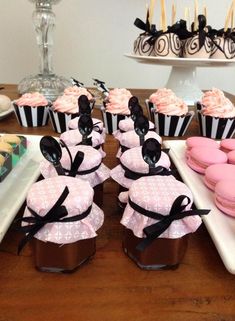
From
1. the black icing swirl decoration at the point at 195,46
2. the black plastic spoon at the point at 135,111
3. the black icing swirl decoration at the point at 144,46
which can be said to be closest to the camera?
the black plastic spoon at the point at 135,111

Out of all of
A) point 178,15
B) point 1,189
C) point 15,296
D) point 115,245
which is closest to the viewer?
point 15,296

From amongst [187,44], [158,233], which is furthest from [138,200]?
[187,44]

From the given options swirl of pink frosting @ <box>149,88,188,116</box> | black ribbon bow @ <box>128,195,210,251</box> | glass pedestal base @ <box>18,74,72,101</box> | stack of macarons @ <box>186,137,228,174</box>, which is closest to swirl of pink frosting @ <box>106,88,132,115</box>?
swirl of pink frosting @ <box>149,88,188,116</box>

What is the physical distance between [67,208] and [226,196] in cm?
30

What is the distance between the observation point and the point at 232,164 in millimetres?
743

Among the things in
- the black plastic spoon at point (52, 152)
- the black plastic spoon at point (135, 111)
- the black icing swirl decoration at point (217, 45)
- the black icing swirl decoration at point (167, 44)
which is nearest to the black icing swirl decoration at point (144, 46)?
the black icing swirl decoration at point (167, 44)

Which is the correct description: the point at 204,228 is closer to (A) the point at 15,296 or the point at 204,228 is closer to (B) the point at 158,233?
(B) the point at 158,233

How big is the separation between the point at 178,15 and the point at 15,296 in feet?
7.80

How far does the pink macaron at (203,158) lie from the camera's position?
74 cm

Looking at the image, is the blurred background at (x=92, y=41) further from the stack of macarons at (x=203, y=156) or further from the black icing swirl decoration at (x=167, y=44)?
the stack of macarons at (x=203, y=156)

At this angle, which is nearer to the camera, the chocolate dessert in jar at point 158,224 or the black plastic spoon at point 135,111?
the chocolate dessert in jar at point 158,224

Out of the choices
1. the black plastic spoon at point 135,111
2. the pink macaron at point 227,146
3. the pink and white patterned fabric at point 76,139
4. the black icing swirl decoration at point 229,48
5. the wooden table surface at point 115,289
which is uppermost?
the black icing swirl decoration at point 229,48

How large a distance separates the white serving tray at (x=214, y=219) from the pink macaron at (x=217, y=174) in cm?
2

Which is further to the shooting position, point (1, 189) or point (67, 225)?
point (1, 189)
